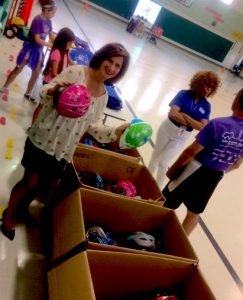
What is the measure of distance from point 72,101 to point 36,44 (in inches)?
116

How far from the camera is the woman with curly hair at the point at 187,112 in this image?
3172 millimetres

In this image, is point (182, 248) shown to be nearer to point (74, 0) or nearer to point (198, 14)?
point (74, 0)

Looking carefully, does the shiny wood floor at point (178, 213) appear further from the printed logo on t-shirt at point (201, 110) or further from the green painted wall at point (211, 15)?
the green painted wall at point (211, 15)

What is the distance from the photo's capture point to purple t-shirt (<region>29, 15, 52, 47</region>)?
14.2ft

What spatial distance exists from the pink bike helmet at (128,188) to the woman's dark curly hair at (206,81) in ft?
3.76

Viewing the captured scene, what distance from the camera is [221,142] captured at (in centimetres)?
252

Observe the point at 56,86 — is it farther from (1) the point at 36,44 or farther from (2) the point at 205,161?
(1) the point at 36,44

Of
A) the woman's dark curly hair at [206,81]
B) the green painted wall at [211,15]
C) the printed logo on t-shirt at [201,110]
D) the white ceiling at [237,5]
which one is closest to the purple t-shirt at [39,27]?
the woman's dark curly hair at [206,81]

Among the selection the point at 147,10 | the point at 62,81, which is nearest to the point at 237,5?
the point at 147,10

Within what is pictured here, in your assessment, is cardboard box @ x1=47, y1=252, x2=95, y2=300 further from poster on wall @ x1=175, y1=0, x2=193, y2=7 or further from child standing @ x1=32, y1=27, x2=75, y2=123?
poster on wall @ x1=175, y1=0, x2=193, y2=7

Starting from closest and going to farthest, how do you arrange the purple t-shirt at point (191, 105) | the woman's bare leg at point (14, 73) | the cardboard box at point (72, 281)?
the cardboard box at point (72, 281) → the purple t-shirt at point (191, 105) → the woman's bare leg at point (14, 73)

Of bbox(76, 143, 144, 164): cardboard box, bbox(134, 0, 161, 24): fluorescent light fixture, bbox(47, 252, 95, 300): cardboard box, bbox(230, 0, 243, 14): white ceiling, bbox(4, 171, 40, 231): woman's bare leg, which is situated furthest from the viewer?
bbox(230, 0, 243, 14): white ceiling

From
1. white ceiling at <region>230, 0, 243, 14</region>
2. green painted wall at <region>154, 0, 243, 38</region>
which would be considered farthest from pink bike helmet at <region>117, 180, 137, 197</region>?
white ceiling at <region>230, 0, 243, 14</region>

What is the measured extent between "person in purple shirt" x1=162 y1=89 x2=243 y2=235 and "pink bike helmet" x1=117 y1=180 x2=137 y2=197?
1.05 feet
